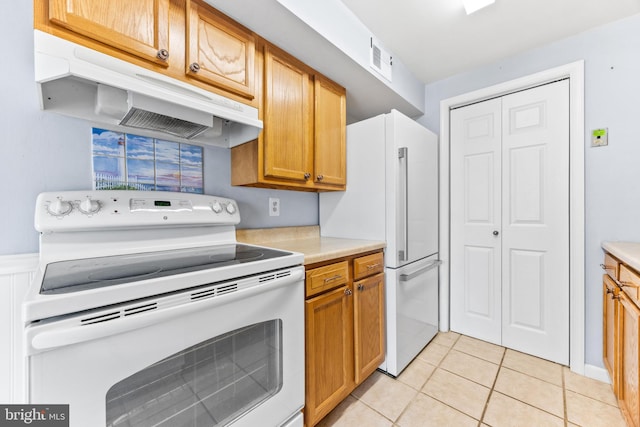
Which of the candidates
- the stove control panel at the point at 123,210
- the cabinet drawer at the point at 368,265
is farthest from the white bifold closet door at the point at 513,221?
the stove control panel at the point at 123,210

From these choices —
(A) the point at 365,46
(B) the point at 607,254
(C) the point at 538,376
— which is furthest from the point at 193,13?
(C) the point at 538,376

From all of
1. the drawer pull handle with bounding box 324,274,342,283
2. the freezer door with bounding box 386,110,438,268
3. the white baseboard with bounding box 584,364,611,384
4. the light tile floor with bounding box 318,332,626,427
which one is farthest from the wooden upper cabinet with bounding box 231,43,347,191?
the white baseboard with bounding box 584,364,611,384

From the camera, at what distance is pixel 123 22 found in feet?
3.18

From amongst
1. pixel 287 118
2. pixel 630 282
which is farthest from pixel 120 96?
pixel 630 282

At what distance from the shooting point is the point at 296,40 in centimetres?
143

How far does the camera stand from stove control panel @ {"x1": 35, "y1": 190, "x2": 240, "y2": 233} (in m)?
0.97

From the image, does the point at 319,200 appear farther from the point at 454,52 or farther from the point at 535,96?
the point at 535,96

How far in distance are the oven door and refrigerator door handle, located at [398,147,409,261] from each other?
87 centimetres

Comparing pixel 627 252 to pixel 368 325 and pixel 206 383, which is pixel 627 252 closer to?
pixel 368 325

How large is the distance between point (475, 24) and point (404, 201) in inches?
49.9

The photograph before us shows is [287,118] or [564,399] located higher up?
[287,118]

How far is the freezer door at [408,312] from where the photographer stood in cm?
172

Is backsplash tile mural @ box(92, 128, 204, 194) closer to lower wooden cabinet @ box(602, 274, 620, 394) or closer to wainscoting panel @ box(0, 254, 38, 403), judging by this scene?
wainscoting panel @ box(0, 254, 38, 403)

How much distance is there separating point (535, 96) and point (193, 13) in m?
2.35
